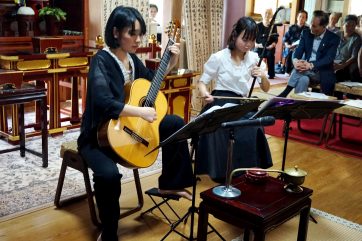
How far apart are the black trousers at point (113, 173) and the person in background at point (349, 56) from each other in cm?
416

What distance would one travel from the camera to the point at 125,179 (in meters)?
3.41

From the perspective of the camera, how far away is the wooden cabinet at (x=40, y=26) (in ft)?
16.9

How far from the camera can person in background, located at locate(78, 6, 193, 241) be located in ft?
7.49

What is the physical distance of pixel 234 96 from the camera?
3057 mm

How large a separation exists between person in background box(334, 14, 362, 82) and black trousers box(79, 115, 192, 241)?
416 centimetres

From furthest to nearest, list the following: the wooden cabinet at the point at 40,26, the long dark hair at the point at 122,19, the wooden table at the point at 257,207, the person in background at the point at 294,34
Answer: the person in background at the point at 294,34 < the wooden cabinet at the point at 40,26 < the long dark hair at the point at 122,19 < the wooden table at the point at 257,207

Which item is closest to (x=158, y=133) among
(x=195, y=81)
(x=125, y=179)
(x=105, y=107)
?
(x=105, y=107)

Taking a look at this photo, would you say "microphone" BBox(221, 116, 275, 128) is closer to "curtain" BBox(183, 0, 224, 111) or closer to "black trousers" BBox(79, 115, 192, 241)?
"black trousers" BBox(79, 115, 192, 241)

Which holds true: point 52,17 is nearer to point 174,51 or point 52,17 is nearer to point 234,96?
point 234,96

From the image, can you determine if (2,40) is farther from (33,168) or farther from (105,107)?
(105,107)

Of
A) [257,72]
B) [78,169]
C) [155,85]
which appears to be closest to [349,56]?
[257,72]

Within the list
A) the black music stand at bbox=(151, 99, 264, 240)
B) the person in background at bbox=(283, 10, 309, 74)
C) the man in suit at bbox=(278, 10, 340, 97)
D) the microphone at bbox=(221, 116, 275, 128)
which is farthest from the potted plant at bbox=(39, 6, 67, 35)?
the person in background at bbox=(283, 10, 309, 74)

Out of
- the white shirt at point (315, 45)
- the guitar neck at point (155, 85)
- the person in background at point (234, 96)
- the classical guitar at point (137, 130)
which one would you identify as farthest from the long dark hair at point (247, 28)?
the white shirt at point (315, 45)

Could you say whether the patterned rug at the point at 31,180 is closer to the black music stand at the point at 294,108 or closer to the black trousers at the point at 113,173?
the black trousers at the point at 113,173
